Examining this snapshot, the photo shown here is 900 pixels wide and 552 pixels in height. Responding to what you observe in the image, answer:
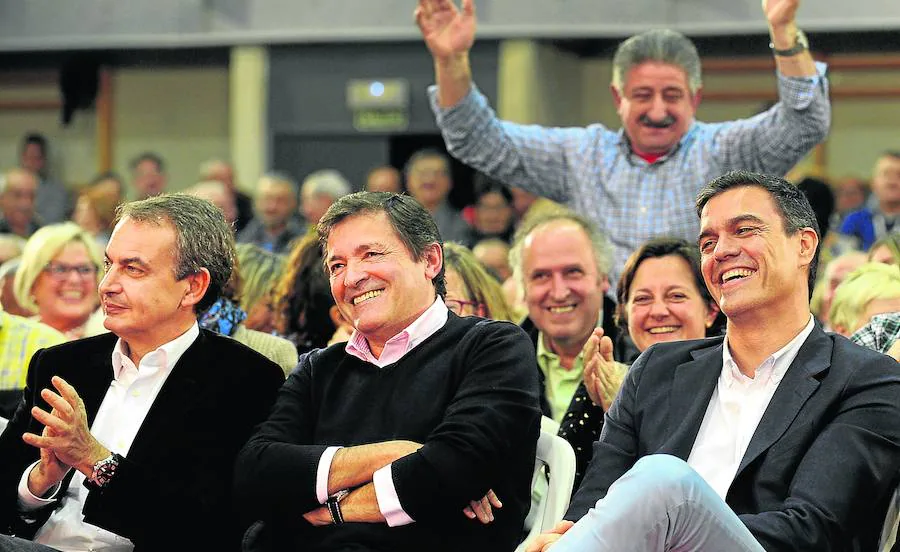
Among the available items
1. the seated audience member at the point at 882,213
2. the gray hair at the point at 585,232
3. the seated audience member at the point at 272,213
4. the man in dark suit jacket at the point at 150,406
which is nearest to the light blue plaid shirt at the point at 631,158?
the gray hair at the point at 585,232

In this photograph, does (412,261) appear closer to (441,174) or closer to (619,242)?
(619,242)

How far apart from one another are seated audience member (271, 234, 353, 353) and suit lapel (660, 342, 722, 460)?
4.43 feet

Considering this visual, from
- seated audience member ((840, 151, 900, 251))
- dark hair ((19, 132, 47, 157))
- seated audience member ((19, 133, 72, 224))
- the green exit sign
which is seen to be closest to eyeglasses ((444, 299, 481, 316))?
seated audience member ((840, 151, 900, 251))

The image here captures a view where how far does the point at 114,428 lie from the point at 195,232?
1.54 ft

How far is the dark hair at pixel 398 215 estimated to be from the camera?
2.99 m

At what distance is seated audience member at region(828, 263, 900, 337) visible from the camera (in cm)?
390

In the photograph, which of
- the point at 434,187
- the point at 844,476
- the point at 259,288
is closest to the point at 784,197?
the point at 844,476

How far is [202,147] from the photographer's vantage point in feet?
37.1

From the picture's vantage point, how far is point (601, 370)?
10.6 feet

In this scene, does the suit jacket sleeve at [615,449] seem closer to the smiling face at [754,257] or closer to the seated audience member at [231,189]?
the smiling face at [754,257]

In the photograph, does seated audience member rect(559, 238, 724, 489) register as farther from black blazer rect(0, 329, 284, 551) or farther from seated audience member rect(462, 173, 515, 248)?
seated audience member rect(462, 173, 515, 248)

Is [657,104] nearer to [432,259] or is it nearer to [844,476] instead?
[432,259]

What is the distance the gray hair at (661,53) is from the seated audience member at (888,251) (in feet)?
2.79

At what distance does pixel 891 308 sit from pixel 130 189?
26.9 ft
